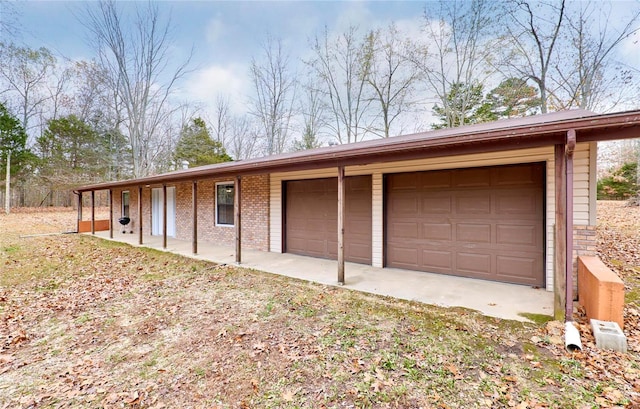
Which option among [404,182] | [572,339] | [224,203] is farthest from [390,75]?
[572,339]

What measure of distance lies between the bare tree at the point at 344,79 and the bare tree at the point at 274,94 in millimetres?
2055

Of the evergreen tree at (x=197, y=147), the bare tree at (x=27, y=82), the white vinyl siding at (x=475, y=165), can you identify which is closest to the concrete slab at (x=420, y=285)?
the white vinyl siding at (x=475, y=165)

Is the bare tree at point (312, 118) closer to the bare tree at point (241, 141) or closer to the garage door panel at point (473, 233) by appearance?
the bare tree at point (241, 141)

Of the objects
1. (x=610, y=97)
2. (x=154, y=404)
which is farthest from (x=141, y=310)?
(x=610, y=97)

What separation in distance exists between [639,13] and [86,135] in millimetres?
33250

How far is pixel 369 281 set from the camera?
5.38 meters

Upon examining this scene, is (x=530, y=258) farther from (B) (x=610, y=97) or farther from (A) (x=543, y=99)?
(B) (x=610, y=97)

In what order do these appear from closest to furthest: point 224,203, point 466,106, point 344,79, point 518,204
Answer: point 518,204
point 224,203
point 466,106
point 344,79

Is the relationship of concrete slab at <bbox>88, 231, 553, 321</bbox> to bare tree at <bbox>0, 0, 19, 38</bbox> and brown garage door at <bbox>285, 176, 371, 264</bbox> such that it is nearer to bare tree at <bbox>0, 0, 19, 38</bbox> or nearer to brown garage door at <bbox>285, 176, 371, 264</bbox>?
brown garage door at <bbox>285, 176, 371, 264</bbox>

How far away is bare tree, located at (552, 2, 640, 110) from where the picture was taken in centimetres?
1150

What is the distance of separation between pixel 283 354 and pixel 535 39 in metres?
16.3

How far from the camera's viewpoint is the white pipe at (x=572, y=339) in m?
2.90

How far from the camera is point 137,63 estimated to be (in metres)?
18.4

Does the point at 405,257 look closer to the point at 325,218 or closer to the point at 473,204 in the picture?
the point at 473,204
